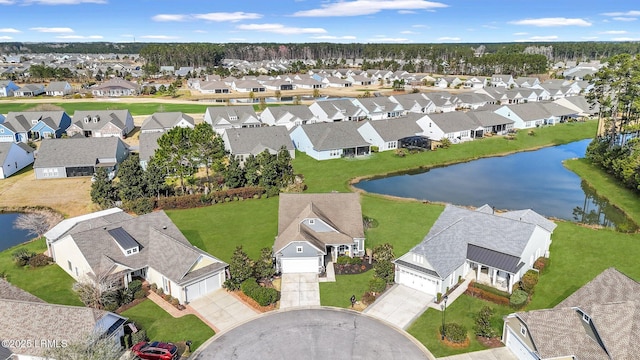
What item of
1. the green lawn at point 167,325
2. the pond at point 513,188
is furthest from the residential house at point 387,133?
the green lawn at point 167,325

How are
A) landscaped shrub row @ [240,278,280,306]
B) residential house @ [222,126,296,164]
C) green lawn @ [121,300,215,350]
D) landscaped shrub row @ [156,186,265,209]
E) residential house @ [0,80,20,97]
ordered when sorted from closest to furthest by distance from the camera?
green lawn @ [121,300,215,350]
landscaped shrub row @ [240,278,280,306]
landscaped shrub row @ [156,186,265,209]
residential house @ [222,126,296,164]
residential house @ [0,80,20,97]

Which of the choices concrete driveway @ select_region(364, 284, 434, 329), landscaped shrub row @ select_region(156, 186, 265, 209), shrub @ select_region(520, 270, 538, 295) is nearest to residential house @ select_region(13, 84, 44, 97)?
landscaped shrub row @ select_region(156, 186, 265, 209)

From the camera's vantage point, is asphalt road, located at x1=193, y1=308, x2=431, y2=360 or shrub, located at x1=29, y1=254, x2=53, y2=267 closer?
asphalt road, located at x1=193, y1=308, x2=431, y2=360

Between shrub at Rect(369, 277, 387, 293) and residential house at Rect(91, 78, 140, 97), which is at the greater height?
residential house at Rect(91, 78, 140, 97)

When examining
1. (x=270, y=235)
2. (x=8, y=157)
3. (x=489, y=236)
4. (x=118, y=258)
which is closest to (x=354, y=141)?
(x=270, y=235)

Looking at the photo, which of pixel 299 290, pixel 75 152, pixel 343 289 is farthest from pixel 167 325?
pixel 75 152

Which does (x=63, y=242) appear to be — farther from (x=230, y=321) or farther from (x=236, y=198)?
(x=236, y=198)

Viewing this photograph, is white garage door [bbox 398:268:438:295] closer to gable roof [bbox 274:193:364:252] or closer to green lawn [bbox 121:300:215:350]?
gable roof [bbox 274:193:364:252]
